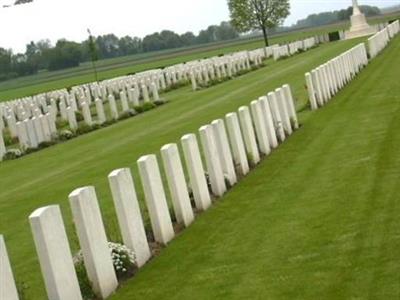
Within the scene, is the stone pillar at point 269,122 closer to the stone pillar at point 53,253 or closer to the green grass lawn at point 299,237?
the green grass lawn at point 299,237

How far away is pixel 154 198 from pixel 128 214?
0.63 m

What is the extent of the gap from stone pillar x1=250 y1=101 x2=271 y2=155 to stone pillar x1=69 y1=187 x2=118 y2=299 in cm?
562

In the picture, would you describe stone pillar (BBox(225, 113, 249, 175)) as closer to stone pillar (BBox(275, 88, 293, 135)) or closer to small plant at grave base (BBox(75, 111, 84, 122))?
stone pillar (BBox(275, 88, 293, 135))

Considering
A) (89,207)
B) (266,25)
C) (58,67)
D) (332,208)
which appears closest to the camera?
(89,207)

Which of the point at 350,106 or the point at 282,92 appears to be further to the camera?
the point at 350,106

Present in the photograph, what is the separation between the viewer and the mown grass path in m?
6.21

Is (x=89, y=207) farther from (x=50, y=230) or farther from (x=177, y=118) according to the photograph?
(x=177, y=118)

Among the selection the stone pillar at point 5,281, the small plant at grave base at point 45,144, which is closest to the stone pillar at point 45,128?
the small plant at grave base at point 45,144

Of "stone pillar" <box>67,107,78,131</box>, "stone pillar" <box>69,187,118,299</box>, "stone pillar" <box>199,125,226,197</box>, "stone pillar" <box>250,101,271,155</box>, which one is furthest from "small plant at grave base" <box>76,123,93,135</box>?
"stone pillar" <box>69,187,118,299</box>

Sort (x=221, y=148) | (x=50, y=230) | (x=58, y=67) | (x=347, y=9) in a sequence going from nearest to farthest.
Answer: (x=50, y=230)
(x=221, y=148)
(x=58, y=67)
(x=347, y=9)

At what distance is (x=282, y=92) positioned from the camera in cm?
1322

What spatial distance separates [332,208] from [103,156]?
7.78m

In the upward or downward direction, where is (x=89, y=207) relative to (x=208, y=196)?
upward

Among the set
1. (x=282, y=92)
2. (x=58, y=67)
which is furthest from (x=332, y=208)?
(x=58, y=67)
